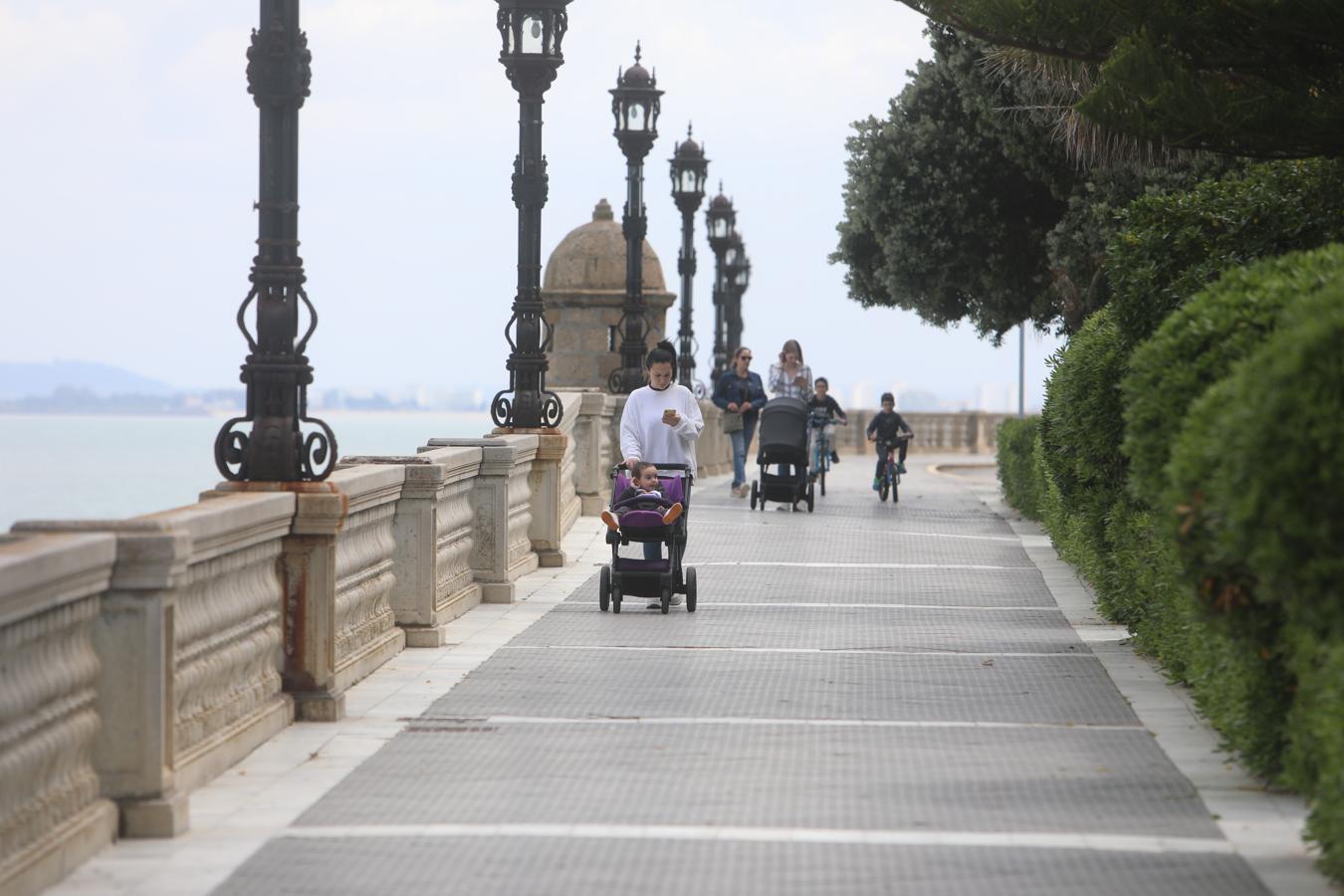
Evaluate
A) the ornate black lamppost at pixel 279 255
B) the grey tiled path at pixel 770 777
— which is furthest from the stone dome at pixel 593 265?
the ornate black lamppost at pixel 279 255

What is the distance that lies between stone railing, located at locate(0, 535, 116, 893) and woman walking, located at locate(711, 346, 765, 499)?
2039 centimetres

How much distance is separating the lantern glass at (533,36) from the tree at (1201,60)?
551 centimetres

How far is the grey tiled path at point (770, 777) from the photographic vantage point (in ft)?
20.7

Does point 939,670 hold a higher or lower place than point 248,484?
lower

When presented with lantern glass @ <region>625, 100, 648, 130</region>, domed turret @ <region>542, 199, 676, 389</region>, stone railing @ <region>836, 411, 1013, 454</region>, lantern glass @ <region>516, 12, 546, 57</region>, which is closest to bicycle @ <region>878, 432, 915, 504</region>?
lantern glass @ <region>625, 100, 648, 130</region>

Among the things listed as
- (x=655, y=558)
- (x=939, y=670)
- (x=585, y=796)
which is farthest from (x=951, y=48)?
(x=585, y=796)

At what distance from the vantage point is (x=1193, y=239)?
37.3 ft

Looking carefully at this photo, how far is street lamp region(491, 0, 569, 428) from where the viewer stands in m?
17.3

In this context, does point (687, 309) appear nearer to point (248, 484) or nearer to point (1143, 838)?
point (248, 484)

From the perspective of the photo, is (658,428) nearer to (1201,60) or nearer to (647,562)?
(647,562)

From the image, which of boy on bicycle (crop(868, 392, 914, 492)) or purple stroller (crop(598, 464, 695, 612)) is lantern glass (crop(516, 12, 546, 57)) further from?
boy on bicycle (crop(868, 392, 914, 492))

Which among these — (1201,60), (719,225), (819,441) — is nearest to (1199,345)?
(1201,60)

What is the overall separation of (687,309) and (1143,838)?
29464 millimetres

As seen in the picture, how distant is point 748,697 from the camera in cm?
988
